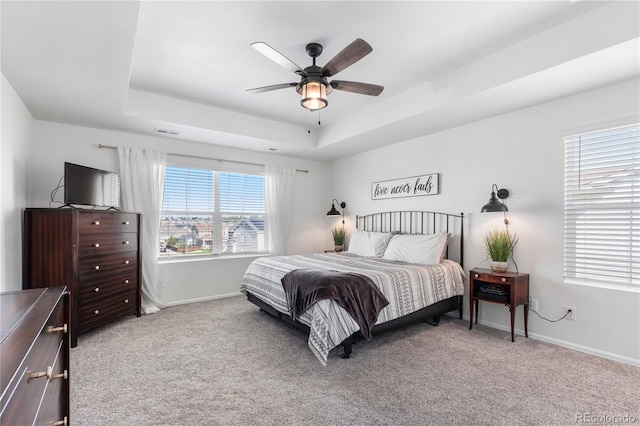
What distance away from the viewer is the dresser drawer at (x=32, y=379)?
767 mm

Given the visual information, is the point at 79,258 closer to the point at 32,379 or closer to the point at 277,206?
the point at 32,379

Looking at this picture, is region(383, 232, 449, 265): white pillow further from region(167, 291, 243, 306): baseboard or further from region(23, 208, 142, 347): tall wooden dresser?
region(23, 208, 142, 347): tall wooden dresser

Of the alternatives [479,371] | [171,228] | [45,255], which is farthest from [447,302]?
[45,255]

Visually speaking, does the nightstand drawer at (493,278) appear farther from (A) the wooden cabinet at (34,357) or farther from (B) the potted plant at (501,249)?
(A) the wooden cabinet at (34,357)

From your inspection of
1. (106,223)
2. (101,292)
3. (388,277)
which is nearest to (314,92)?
(388,277)

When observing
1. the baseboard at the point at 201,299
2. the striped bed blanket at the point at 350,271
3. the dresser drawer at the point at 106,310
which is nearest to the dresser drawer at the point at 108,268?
the dresser drawer at the point at 106,310

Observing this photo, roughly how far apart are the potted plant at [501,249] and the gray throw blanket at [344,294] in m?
1.42

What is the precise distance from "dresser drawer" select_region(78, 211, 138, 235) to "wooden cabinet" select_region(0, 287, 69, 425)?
2007mm

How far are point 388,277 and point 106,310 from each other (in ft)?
10.1

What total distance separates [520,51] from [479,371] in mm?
2697

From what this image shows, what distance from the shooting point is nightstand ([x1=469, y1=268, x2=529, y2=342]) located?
3131mm

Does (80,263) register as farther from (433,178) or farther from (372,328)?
(433,178)

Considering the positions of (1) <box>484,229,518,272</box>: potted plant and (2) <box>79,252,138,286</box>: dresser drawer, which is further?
(1) <box>484,229,518,272</box>: potted plant

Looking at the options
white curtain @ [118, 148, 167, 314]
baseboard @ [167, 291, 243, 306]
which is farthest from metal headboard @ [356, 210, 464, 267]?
white curtain @ [118, 148, 167, 314]
